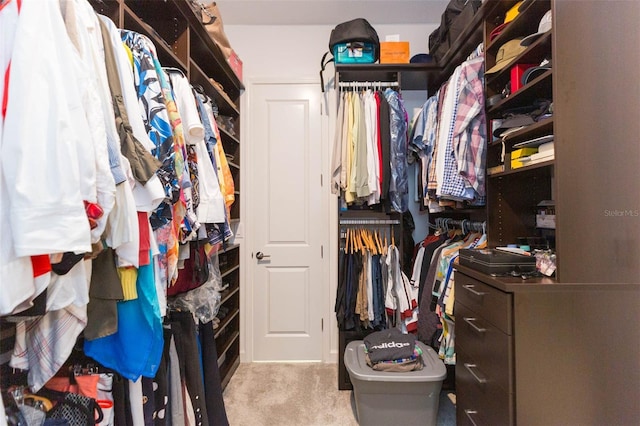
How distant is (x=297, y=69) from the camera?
2.49 m

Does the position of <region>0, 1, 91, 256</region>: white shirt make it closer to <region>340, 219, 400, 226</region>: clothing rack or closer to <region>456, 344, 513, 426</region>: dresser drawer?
<region>456, 344, 513, 426</region>: dresser drawer

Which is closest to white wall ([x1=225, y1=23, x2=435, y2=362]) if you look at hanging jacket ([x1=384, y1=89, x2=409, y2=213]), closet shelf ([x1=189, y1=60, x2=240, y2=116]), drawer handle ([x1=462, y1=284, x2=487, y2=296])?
closet shelf ([x1=189, y1=60, x2=240, y2=116])

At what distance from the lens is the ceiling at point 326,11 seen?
2238 mm

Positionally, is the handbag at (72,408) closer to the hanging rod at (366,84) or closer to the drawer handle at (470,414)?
the drawer handle at (470,414)

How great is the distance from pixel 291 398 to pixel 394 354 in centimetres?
83

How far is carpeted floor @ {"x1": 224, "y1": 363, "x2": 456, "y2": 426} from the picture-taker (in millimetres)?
1735

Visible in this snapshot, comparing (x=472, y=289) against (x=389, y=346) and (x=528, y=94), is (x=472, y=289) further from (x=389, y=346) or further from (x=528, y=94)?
(x=528, y=94)

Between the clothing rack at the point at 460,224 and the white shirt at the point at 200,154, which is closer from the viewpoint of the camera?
the white shirt at the point at 200,154

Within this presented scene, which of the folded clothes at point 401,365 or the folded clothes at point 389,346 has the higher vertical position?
the folded clothes at point 389,346

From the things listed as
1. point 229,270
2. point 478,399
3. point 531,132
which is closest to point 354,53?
point 531,132

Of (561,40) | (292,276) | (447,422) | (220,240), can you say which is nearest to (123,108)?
(220,240)

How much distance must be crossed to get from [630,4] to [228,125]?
7.23ft

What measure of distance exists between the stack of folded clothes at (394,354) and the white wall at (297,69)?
84 cm

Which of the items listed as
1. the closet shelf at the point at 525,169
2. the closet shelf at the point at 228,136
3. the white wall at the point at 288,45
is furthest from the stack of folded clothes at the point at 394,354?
the white wall at the point at 288,45
